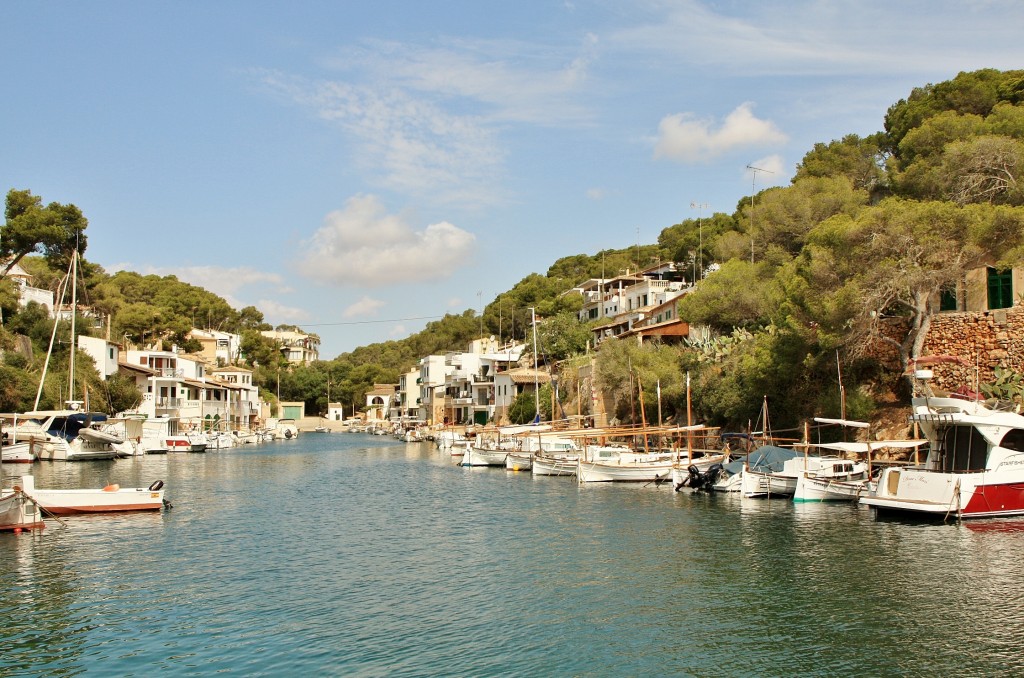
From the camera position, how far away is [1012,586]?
705 inches

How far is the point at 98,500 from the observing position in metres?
29.2

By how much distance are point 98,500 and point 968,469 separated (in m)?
28.2

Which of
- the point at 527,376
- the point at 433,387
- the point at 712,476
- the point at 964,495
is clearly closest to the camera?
the point at 964,495

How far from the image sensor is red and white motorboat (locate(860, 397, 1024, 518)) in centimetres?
2520

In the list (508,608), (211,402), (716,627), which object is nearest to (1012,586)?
(716,627)

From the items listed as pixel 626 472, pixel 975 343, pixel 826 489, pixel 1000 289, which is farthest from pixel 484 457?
pixel 1000 289

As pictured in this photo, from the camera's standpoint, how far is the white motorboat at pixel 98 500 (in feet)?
93.6

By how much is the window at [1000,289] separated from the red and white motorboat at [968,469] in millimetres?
11138

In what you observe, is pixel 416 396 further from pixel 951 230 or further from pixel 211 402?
pixel 951 230

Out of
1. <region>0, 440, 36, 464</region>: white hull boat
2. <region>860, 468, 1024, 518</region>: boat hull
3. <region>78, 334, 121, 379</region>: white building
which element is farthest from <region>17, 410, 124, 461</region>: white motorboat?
<region>860, 468, 1024, 518</region>: boat hull

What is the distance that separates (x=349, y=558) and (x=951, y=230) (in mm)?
26688

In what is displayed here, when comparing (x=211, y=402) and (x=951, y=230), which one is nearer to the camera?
(x=951, y=230)

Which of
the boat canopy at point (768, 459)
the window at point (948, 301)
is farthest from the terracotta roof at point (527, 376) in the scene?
the boat canopy at point (768, 459)

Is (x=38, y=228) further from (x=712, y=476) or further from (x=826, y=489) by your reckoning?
(x=826, y=489)
